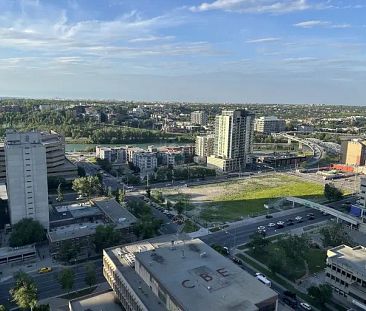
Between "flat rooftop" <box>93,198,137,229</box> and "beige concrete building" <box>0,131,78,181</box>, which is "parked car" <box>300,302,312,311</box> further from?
"beige concrete building" <box>0,131,78,181</box>

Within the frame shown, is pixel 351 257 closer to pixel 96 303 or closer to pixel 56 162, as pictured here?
pixel 96 303

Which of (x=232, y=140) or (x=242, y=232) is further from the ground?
(x=232, y=140)

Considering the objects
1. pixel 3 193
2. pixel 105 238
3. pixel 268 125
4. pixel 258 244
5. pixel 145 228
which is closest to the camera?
pixel 105 238

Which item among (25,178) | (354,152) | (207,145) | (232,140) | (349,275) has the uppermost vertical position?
(25,178)

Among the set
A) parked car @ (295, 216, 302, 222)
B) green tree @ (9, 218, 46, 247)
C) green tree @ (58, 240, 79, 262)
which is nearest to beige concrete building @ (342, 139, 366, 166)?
parked car @ (295, 216, 302, 222)

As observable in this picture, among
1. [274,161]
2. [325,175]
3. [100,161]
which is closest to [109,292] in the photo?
[100,161]

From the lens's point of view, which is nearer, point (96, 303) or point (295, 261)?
point (96, 303)

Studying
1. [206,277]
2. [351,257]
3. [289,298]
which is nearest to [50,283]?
[206,277]

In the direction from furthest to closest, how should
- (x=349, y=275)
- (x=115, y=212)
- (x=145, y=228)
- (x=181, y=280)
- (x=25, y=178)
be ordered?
(x=115, y=212)
(x=25, y=178)
(x=145, y=228)
(x=349, y=275)
(x=181, y=280)
